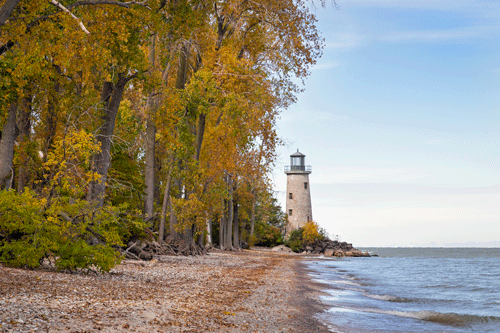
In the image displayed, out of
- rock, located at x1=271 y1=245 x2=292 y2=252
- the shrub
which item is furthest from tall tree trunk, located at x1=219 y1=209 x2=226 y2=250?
the shrub

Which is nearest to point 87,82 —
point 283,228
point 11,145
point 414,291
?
point 11,145

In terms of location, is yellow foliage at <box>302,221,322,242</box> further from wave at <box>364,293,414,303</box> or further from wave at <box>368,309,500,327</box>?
wave at <box>368,309,500,327</box>

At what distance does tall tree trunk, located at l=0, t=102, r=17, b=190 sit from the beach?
411cm

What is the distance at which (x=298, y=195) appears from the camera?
67312mm

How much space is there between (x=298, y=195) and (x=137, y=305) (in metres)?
60.3

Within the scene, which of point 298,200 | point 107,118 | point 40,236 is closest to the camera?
point 40,236

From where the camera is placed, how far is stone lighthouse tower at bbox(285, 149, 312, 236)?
67.1 metres

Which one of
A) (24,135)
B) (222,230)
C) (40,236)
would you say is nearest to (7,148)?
(24,135)

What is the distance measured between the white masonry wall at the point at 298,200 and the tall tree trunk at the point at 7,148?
54614 mm

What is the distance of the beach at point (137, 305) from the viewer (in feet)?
20.2

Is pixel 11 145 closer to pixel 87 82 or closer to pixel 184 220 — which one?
pixel 87 82

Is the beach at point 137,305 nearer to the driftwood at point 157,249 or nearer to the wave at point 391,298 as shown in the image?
Result: the wave at point 391,298

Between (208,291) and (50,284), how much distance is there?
3610 mm

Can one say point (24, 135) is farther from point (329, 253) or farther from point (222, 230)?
point (329, 253)
